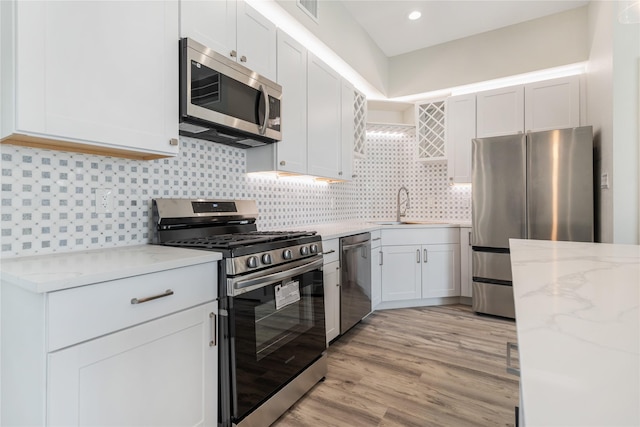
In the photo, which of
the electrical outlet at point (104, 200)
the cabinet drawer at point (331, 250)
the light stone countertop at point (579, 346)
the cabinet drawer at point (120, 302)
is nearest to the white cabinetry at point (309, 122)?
the cabinet drawer at point (331, 250)

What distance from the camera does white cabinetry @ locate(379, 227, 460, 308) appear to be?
3461 mm

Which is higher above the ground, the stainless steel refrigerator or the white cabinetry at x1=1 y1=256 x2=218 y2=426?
the stainless steel refrigerator

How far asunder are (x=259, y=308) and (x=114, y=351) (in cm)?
63

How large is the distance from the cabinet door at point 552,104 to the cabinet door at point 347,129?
74.3 inches

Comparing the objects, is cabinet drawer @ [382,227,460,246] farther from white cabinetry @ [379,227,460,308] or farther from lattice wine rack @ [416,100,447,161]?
lattice wine rack @ [416,100,447,161]

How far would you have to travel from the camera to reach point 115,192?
1.68 m

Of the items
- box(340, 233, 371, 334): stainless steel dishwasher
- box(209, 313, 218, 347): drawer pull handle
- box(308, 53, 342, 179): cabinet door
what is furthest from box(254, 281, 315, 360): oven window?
box(308, 53, 342, 179): cabinet door

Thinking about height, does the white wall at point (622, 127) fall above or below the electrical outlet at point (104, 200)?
above

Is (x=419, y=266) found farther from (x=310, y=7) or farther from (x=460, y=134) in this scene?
(x=310, y=7)

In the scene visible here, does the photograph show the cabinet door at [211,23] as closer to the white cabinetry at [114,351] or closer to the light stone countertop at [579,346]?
the white cabinetry at [114,351]

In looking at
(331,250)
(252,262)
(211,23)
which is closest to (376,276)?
(331,250)

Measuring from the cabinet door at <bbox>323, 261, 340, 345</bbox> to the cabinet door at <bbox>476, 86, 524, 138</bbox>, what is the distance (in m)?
2.51

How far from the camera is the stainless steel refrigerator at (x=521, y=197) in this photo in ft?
9.61

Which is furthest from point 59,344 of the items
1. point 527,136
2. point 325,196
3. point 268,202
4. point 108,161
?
point 527,136
